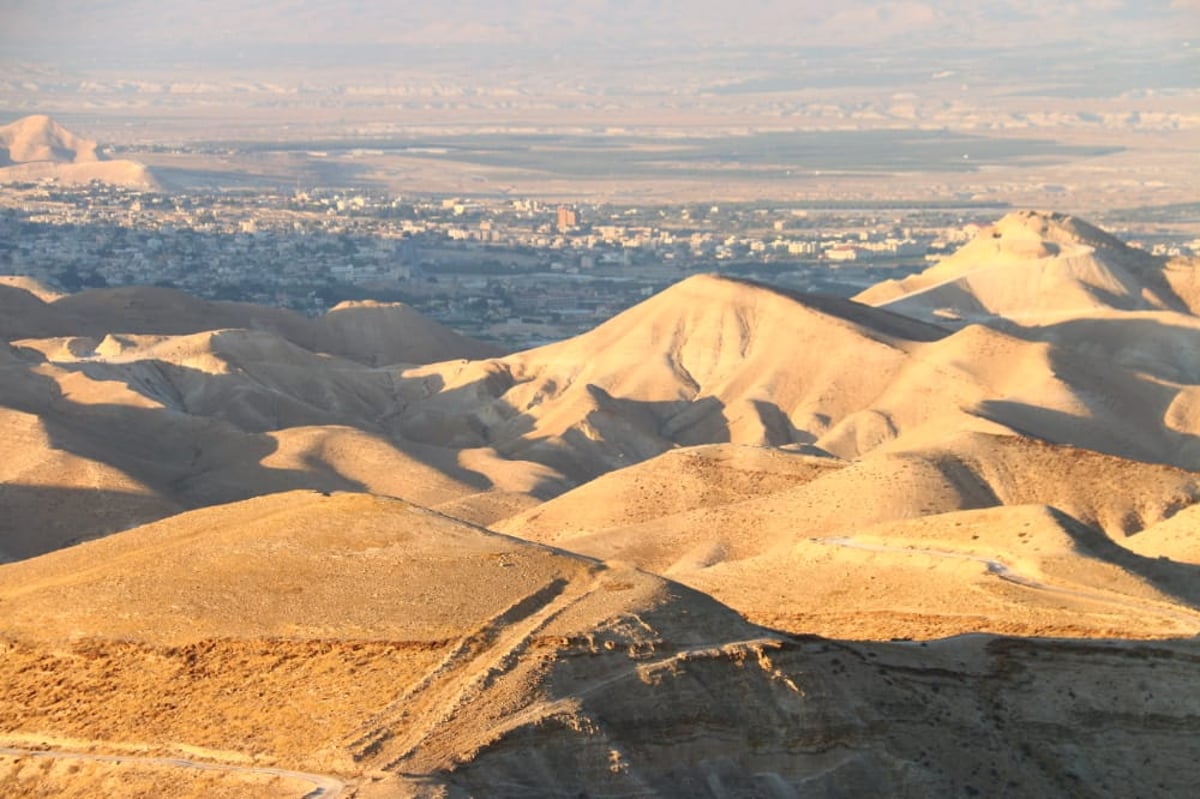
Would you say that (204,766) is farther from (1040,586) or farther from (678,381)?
(678,381)

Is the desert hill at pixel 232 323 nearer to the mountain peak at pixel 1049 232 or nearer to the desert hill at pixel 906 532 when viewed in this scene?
the mountain peak at pixel 1049 232

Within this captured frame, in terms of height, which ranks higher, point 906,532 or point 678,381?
point 906,532

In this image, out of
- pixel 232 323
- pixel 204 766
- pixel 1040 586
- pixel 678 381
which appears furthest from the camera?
pixel 232 323

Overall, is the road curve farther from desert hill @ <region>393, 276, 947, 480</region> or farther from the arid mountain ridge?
desert hill @ <region>393, 276, 947, 480</region>

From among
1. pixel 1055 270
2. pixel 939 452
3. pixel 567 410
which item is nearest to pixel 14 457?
pixel 567 410

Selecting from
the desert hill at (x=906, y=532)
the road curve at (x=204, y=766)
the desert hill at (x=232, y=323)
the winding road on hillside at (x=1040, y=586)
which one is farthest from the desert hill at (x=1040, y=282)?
the road curve at (x=204, y=766)

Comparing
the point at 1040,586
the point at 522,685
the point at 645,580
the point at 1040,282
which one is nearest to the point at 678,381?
the point at 1040,282
